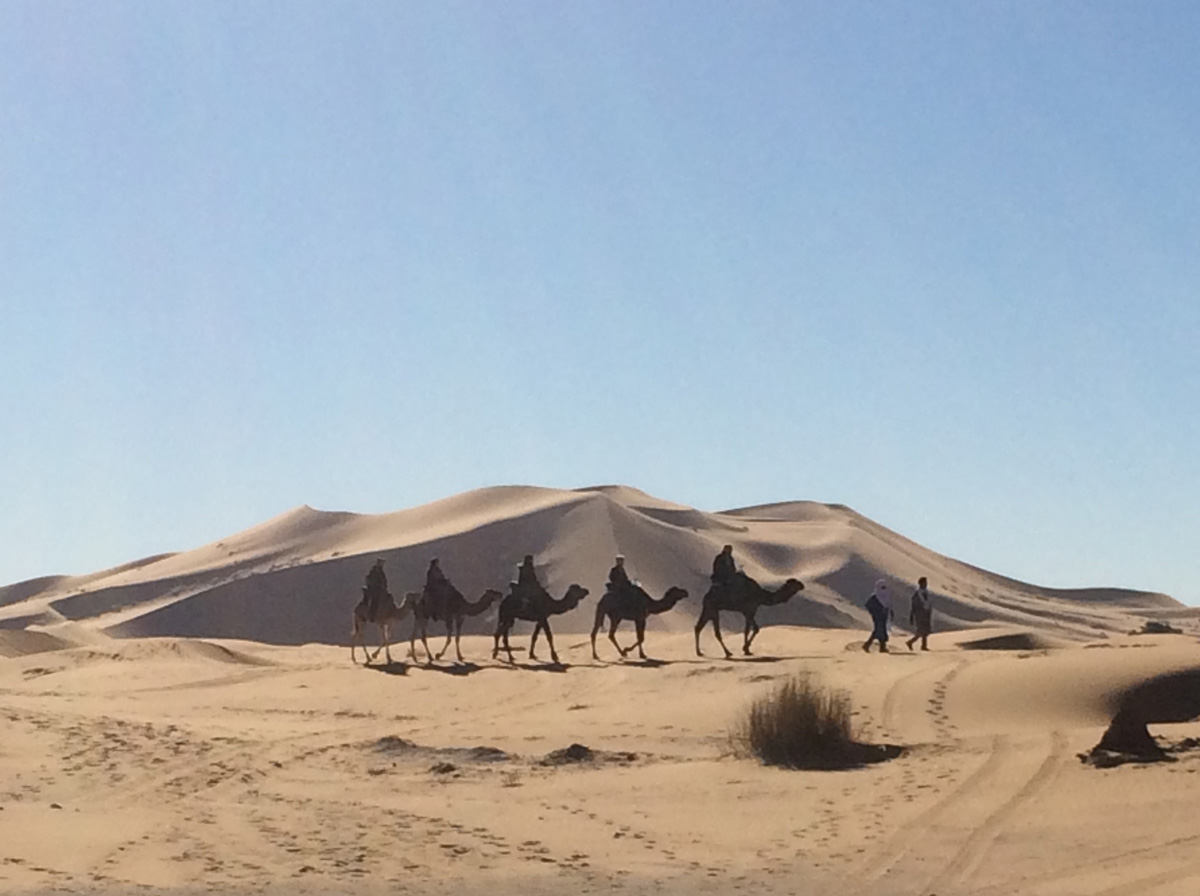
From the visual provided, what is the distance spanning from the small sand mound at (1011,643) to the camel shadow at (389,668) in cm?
1042

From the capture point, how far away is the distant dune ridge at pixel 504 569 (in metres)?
65.8

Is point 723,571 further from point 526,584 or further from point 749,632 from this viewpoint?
point 526,584

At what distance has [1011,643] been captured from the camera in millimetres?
32500

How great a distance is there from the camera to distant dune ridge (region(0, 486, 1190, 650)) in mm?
65750

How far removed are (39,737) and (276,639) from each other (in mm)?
48720

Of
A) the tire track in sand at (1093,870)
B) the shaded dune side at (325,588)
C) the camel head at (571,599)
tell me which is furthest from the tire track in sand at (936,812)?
the shaded dune side at (325,588)

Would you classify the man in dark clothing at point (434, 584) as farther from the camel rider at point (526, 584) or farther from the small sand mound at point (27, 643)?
the small sand mound at point (27, 643)

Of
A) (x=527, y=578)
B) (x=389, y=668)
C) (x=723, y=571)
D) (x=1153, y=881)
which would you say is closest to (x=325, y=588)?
(x=389, y=668)

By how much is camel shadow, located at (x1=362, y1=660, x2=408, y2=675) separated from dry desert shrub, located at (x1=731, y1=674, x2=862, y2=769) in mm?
13946

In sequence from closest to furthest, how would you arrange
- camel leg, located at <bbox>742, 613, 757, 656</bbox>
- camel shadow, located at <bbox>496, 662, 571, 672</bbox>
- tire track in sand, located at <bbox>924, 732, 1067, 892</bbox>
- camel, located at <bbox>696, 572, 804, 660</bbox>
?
1. tire track in sand, located at <bbox>924, 732, 1067, 892</bbox>
2. camel shadow, located at <bbox>496, 662, 571, 672</bbox>
3. camel, located at <bbox>696, 572, 804, 660</bbox>
4. camel leg, located at <bbox>742, 613, 757, 656</bbox>

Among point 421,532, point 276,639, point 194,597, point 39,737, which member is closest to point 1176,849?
point 39,737

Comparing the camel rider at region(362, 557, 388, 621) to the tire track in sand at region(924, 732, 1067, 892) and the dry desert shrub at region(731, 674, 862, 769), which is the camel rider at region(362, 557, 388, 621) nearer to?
the dry desert shrub at region(731, 674, 862, 769)

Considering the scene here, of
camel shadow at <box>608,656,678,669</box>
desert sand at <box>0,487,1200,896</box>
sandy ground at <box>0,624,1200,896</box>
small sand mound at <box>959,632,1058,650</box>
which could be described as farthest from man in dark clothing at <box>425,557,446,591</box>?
small sand mound at <box>959,632,1058,650</box>

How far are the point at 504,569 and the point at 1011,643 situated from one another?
126ft
